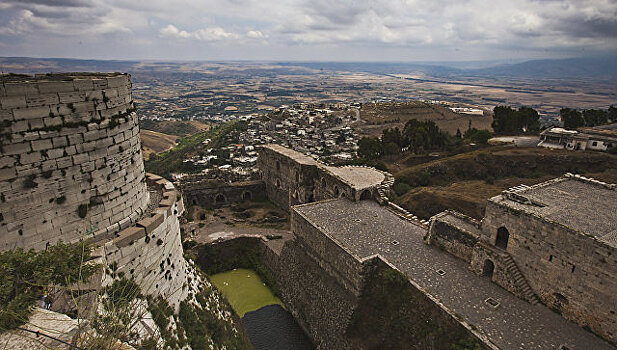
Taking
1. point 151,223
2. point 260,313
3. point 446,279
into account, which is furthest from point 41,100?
point 260,313

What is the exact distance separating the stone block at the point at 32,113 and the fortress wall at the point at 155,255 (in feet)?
8.97

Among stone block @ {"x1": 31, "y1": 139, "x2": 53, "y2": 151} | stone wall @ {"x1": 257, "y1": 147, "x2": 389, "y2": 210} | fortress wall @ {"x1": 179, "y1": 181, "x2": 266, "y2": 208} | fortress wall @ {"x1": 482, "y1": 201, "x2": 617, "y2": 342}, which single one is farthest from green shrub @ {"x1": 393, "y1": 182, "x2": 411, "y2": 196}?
stone block @ {"x1": 31, "y1": 139, "x2": 53, "y2": 151}

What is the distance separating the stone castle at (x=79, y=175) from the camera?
6086 millimetres

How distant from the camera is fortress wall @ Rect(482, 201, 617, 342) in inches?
412

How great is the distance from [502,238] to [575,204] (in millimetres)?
3206

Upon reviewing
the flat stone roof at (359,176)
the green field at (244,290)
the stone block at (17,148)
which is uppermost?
the stone block at (17,148)

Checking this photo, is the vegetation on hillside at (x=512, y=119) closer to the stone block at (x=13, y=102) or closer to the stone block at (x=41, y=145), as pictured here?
the stone block at (x=41, y=145)

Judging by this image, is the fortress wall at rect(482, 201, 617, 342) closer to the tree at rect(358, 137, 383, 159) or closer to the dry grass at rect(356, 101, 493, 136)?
the tree at rect(358, 137, 383, 159)

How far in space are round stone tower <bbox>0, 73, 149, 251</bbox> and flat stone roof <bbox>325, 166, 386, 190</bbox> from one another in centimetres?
1516

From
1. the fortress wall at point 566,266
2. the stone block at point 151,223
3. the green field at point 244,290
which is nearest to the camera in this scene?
the stone block at point 151,223

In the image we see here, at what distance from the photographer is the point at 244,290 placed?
21.5m

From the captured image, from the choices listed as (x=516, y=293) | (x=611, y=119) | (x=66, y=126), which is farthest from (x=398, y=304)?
(x=611, y=119)

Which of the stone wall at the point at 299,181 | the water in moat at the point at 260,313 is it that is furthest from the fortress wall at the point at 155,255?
the stone wall at the point at 299,181

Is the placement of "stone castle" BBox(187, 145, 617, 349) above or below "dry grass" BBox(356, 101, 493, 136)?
above
